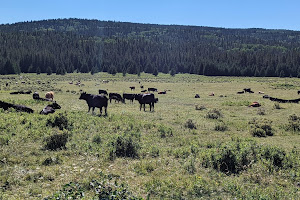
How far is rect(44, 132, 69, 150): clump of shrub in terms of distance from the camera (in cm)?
1223

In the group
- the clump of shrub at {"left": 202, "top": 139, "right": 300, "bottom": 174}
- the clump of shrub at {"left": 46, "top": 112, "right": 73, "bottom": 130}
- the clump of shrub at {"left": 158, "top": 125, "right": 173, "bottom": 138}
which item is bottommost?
the clump of shrub at {"left": 158, "top": 125, "right": 173, "bottom": 138}

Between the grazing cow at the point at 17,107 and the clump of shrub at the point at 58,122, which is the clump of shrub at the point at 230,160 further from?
the grazing cow at the point at 17,107

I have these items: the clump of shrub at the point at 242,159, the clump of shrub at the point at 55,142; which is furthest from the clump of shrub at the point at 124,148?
the clump of shrub at the point at 242,159

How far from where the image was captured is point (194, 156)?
12055 mm

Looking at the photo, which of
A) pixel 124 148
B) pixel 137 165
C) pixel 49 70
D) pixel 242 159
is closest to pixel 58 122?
pixel 124 148

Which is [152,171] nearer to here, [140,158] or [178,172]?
[178,172]

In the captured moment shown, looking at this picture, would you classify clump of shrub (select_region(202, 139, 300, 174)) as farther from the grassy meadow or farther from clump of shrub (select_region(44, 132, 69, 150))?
clump of shrub (select_region(44, 132, 69, 150))

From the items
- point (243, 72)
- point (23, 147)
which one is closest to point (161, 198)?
point (23, 147)

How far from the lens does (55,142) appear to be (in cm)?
1229

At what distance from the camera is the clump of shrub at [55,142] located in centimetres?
1223

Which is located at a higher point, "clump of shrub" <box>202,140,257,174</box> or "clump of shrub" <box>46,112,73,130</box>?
"clump of shrub" <box>46,112,73,130</box>

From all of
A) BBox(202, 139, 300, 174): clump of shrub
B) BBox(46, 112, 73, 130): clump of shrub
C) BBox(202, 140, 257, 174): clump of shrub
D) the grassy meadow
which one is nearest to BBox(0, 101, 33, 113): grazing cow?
the grassy meadow

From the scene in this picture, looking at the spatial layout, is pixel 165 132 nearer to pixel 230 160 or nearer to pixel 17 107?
pixel 230 160

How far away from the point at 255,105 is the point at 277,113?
490 centimetres
